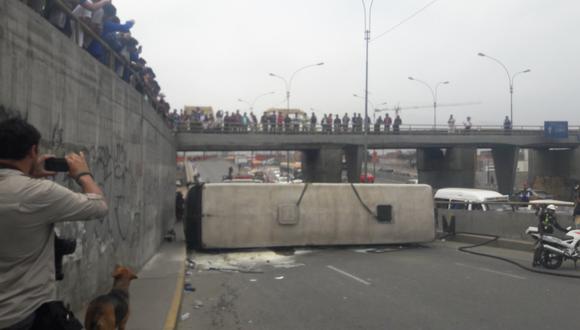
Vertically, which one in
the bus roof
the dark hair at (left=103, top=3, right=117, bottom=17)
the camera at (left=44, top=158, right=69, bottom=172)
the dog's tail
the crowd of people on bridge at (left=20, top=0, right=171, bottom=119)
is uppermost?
the dark hair at (left=103, top=3, right=117, bottom=17)

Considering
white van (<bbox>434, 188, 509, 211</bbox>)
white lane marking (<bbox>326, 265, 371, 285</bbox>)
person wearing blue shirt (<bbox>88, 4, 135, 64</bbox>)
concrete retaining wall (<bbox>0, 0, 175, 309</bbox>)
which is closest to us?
concrete retaining wall (<bbox>0, 0, 175, 309</bbox>)

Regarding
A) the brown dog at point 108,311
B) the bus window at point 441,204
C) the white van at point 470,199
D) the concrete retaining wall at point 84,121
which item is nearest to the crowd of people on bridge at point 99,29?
the concrete retaining wall at point 84,121

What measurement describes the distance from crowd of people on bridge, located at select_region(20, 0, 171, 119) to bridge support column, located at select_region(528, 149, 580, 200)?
53.9 metres

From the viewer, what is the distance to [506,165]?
55375 mm

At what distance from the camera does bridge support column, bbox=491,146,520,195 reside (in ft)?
179

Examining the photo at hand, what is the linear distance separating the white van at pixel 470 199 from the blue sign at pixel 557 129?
37.5m

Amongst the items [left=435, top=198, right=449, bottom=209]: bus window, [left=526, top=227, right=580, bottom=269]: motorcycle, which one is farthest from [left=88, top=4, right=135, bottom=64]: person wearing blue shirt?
[left=435, top=198, right=449, bottom=209]: bus window

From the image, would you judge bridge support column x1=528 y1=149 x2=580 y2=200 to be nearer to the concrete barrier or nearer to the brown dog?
the concrete barrier

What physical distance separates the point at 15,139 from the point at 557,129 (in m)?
57.7

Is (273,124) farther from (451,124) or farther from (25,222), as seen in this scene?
(25,222)

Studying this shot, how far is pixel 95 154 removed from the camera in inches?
302

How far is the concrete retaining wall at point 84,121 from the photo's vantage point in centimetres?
499

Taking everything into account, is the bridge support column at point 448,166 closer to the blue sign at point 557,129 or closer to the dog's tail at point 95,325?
the blue sign at point 557,129

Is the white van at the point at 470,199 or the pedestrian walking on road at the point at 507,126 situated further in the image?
the pedestrian walking on road at the point at 507,126
